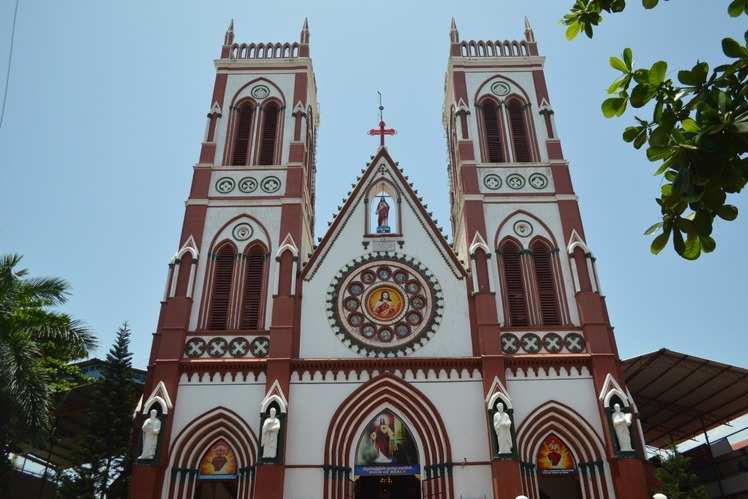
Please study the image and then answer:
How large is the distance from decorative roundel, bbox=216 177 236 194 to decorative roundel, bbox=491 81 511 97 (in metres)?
12.3

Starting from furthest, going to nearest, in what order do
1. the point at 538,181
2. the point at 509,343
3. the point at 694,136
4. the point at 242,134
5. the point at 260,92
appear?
the point at 260,92, the point at 242,134, the point at 538,181, the point at 509,343, the point at 694,136

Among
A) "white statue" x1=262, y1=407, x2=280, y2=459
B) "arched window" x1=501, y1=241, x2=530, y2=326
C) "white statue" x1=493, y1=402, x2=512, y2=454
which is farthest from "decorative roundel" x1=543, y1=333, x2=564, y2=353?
"white statue" x1=262, y1=407, x2=280, y2=459

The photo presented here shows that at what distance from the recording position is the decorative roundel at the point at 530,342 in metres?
21.3

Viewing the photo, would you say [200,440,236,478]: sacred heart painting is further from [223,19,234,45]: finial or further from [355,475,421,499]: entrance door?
[223,19,234,45]: finial

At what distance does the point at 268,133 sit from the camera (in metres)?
27.5

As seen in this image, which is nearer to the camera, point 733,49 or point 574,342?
point 733,49

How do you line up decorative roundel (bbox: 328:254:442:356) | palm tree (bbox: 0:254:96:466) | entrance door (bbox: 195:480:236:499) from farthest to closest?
entrance door (bbox: 195:480:236:499) < decorative roundel (bbox: 328:254:442:356) < palm tree (bbox: 0:254:96:466)

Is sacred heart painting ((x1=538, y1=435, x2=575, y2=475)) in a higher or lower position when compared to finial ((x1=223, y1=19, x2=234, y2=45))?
lower

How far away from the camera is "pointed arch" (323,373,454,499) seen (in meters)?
19.1

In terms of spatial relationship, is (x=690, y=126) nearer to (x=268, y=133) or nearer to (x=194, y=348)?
(x=194, y=348)

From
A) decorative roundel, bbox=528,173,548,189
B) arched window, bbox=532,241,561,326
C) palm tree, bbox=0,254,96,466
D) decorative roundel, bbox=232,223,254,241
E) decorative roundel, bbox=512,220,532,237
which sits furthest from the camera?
decorative roundel, bbox=528,173,548,189

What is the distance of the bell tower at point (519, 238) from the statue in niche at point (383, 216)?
3094 millimetres

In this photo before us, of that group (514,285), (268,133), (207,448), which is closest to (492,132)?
(514,285)

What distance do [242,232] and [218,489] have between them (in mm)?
10084
